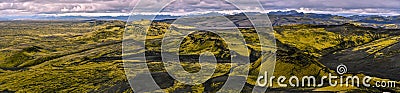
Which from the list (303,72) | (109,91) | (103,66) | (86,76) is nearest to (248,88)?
(303,72)

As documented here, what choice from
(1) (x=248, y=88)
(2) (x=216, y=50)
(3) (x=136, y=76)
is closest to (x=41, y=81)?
(3) (x=136, y=76)

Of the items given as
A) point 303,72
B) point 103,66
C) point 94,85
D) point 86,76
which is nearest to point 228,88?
point 303,72

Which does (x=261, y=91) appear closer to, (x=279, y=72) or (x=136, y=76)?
(x=279, y=72)

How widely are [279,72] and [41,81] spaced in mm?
80111

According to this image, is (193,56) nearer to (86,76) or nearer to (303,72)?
(86,76)

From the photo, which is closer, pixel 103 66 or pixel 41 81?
pixel 41 81

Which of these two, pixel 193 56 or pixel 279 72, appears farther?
pixel 193 56

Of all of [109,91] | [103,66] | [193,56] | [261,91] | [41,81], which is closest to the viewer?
[261,91]

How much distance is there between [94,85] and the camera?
118m

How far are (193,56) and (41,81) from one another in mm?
74745

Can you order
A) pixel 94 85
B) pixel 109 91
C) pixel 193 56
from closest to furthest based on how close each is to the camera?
pixel 109 91 → pixel 94 85 → pixel 193 56

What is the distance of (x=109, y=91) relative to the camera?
339 feet

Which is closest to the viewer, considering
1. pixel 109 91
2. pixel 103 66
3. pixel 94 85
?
pixel 109 91

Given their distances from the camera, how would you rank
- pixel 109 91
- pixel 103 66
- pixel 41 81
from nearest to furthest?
pixel 109 91 → pixel 41 81 → pixel 103 66
